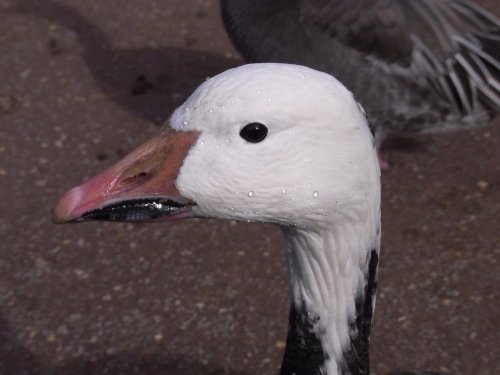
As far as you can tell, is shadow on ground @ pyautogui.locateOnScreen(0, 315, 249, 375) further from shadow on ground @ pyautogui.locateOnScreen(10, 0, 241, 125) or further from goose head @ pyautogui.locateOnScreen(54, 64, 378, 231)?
shadow on ground @ pyautogui.locateOnScreen(10, 0, 241, 125)

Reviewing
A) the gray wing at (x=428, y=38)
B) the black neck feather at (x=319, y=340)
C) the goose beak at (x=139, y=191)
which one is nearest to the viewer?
the goose beak at (x=139, y=191)

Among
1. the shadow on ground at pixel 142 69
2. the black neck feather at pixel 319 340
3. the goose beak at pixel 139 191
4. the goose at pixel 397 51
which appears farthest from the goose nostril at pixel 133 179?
the shadow on ground at pixel 142 69

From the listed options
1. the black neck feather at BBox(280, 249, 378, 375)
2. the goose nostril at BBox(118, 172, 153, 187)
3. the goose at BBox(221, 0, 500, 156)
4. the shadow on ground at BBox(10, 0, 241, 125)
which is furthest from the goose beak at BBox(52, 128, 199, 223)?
the shadow on ground at BBox(10, 0, 241, 125)

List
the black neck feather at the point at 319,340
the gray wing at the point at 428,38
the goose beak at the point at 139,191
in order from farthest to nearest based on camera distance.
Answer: the gray wing at the point at 428,38 < the black neck feather at the point at 319,340 < the goose beak at the point at 139,191

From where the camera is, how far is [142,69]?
510 cm

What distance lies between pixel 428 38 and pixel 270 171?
237cm

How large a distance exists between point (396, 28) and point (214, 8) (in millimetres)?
2332

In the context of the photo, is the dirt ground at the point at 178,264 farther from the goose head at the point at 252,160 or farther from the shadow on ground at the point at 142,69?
the goose head at the point at 252,160

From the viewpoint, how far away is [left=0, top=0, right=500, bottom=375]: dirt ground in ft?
10.5

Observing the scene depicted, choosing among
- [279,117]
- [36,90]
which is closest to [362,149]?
[279,117]

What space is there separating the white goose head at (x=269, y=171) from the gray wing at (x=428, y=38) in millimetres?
2007

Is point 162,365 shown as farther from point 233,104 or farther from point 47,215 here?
point 233,104

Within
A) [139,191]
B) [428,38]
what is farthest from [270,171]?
[428,38]

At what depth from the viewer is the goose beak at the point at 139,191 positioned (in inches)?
61.1
